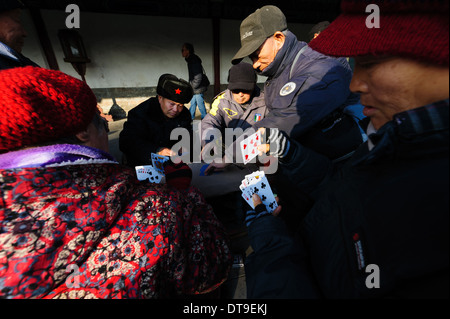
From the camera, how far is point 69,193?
742 millimetres

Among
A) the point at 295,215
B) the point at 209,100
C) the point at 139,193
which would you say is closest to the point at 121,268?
the point at 139,193

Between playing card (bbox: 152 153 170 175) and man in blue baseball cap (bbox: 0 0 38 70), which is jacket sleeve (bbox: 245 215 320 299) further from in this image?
man in blue baseball cap (bbox: 0 0 38 70)

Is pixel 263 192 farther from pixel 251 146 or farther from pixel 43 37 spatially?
pixel 43 37

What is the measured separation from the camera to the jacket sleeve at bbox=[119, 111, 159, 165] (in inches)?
94.0

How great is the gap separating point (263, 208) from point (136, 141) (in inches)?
76.7

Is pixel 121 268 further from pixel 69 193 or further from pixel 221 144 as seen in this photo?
pixel 221 144

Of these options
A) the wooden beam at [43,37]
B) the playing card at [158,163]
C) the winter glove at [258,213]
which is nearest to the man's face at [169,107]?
the playing card at [158,163]

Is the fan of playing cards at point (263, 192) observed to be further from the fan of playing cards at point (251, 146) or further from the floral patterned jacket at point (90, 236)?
the floral patterned jacket at point (90, 236)

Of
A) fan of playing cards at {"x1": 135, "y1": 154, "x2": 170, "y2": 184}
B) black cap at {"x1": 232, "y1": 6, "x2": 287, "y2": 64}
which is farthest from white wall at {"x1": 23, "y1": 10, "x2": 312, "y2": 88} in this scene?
fan of playing cards at {"x1": 135, "y1": 154, "x2": 170, "y2": 184}

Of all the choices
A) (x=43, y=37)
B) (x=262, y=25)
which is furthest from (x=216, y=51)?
(x=262, y=25)

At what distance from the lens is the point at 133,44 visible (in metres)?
6.48

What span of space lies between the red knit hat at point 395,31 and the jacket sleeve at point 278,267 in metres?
0.86

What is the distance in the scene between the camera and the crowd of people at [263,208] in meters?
0.52
